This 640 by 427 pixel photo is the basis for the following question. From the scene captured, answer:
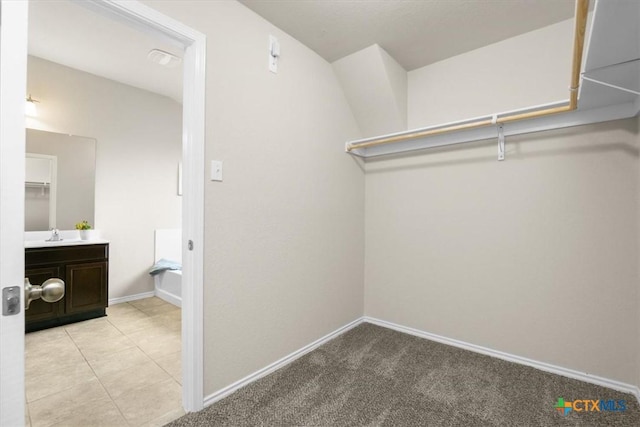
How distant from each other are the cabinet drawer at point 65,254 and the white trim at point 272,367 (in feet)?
Answer: 7.08

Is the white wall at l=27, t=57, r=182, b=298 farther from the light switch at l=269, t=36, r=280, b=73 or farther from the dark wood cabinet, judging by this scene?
the light switch at l=269, t=36, r=280, b=73

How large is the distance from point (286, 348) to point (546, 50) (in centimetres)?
275

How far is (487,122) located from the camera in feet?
6.44

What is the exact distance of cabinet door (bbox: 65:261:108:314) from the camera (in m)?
2.79

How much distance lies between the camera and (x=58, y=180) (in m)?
3.05

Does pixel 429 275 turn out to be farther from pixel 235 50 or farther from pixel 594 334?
pixel 235 50

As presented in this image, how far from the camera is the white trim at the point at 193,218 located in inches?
61.7

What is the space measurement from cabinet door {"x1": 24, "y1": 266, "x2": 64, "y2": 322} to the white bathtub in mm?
961

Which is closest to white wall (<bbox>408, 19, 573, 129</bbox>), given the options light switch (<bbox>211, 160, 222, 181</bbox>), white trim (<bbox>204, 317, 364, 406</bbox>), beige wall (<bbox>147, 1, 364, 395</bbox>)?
beige wall (<bbox>147, 1, 364, 395</bbox>)

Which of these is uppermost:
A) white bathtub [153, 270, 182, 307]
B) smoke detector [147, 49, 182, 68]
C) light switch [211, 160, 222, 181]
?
smoke detector [147, 49, 182, 68]

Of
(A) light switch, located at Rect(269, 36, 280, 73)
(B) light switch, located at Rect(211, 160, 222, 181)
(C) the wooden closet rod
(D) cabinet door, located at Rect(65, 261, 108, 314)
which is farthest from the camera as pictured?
(D) cabinet door, located at Rect(65, 261, 108, 314)

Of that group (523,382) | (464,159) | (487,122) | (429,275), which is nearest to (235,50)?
(487,122)

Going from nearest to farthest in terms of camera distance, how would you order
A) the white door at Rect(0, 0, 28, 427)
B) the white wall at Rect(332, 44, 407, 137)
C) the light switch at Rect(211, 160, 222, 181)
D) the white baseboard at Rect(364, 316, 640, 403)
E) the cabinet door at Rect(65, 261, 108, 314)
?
the white door at Rect(0, 0, 28, 427) → the light switch at Rect(211, 160, 222, 181) → the white baseboard at Rect(364, 316, 640, 403) → the white wall at Rect(332, 44, 407, 137) → the cabinet door at Rect(65, 261, 108, 314)

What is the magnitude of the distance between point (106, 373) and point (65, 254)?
4.60 feet
